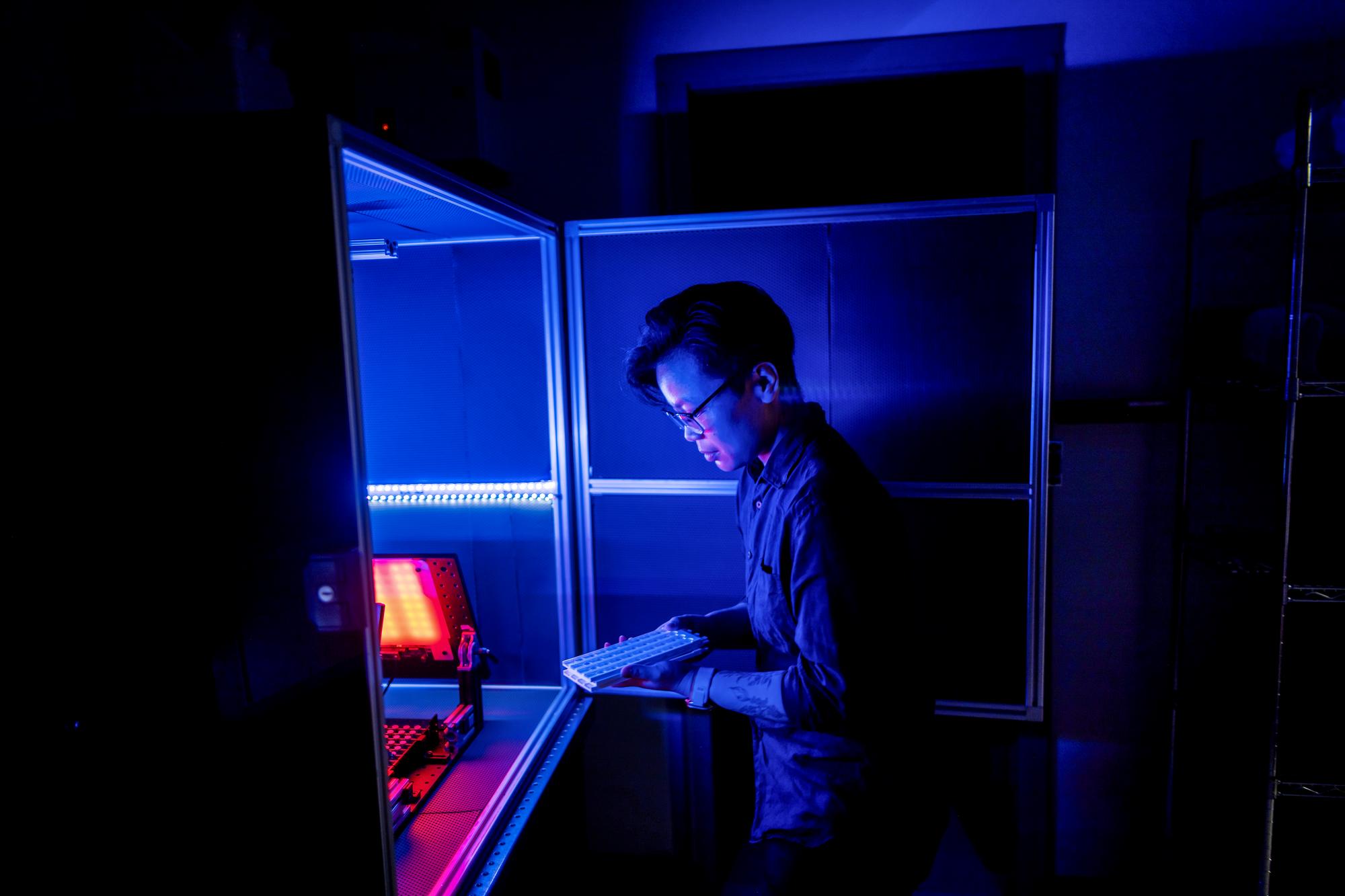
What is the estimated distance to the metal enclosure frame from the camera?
73.6 inches

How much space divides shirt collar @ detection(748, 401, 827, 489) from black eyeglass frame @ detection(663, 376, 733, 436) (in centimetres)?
15

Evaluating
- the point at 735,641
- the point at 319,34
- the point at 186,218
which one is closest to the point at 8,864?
the point at 186,218

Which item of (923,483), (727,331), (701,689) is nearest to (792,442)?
(727,331)

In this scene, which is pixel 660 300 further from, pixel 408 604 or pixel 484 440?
pixel 408 604

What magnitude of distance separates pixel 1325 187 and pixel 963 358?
991 mm

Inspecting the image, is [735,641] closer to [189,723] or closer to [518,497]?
[518,497]

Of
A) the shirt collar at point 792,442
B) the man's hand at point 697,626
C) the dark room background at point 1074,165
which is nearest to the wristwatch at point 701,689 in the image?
the man's hand at point 697,626

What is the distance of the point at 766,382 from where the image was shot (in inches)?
60.6

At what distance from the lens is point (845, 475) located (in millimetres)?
1395

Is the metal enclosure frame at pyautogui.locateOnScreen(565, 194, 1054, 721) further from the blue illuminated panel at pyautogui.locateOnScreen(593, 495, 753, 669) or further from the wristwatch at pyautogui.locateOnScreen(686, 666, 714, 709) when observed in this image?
the wristwatch at pyautogui.locateOnScreen(686, 666, 714, 709)

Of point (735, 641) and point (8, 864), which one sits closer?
point (8, 864)

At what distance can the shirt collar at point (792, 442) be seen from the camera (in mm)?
1487

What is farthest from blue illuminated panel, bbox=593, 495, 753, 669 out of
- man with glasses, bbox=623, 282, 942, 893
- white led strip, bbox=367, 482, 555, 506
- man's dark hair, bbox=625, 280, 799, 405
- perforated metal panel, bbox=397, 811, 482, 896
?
perforated metal panel, bbox=397, 811, 482, 896

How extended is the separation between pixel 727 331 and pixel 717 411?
172mm
